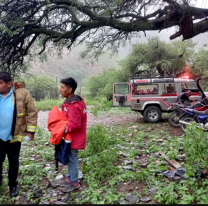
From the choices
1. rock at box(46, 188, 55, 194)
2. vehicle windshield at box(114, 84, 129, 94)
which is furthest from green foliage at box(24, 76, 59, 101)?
rock at box(46, 188, 55, 194)

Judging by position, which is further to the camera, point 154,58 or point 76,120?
point 154,58

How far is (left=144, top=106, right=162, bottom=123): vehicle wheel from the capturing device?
394 inches

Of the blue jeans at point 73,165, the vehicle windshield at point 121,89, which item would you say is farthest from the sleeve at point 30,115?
the vehicle windshield at point 121,89

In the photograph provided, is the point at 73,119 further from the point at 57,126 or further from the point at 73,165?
the point at 73,165

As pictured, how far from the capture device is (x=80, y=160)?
489 centimetres

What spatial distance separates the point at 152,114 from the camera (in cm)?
1014

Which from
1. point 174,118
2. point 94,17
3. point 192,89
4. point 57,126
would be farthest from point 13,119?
point 192,89

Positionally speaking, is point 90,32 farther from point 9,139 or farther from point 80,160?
point 9,139

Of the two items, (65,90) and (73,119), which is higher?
(65,90)

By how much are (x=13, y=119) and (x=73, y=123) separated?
93 cm

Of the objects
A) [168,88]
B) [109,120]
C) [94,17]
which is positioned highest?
[94,17]

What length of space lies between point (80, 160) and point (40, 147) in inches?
74.3

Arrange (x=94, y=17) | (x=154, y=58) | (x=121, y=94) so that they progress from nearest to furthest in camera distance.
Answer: (x=94, y=17), (x=121, y=94), (x=154, y=58)

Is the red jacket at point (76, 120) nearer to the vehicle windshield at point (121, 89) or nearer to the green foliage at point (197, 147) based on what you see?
the green foliage at point (197, 147)
